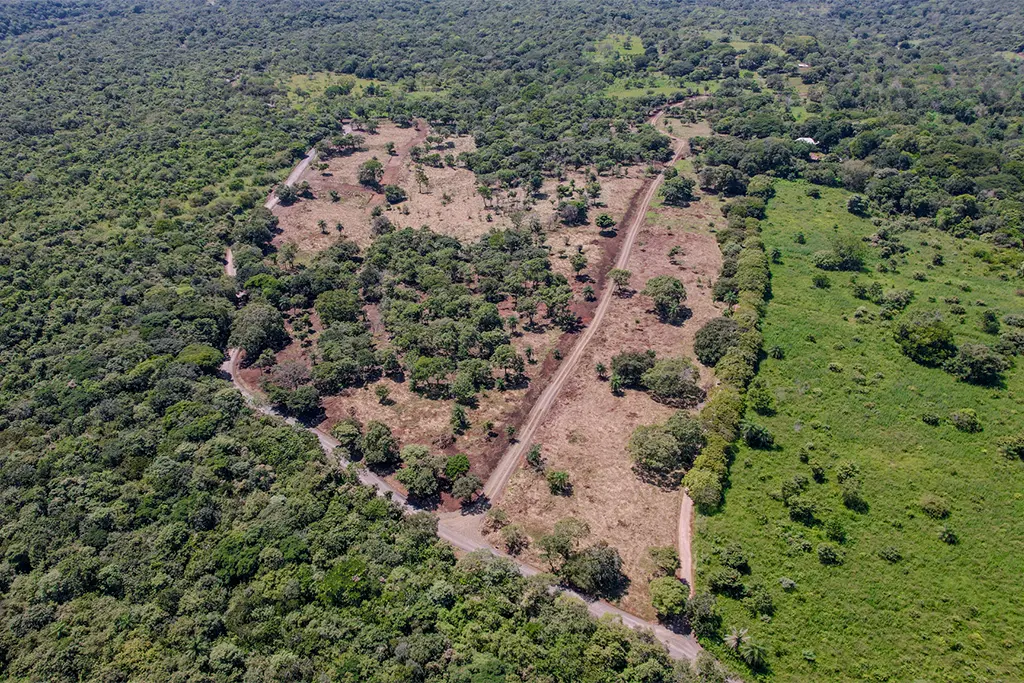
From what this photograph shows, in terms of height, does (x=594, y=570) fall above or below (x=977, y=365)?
above

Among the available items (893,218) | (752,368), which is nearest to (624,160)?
(893,218)

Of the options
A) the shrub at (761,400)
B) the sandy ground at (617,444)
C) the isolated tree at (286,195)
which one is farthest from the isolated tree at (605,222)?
the isolated tree at (286,195)

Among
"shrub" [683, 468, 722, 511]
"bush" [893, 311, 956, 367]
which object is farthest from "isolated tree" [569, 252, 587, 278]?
"shrub" [683, 468, 722, 511]

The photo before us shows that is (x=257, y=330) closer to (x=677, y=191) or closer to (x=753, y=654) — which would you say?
(x=753, y=654)

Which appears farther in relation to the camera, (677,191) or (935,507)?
(677,191)

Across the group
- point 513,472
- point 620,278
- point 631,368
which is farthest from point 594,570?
point 620,278

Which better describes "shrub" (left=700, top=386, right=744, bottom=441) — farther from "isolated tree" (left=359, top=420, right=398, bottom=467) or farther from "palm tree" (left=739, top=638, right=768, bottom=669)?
"isolated tree" (left=359, top=420, right=398, bottom=467)

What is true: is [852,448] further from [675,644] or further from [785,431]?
[675,644]

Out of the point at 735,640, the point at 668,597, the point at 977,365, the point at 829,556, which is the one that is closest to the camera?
the point at 735,640
